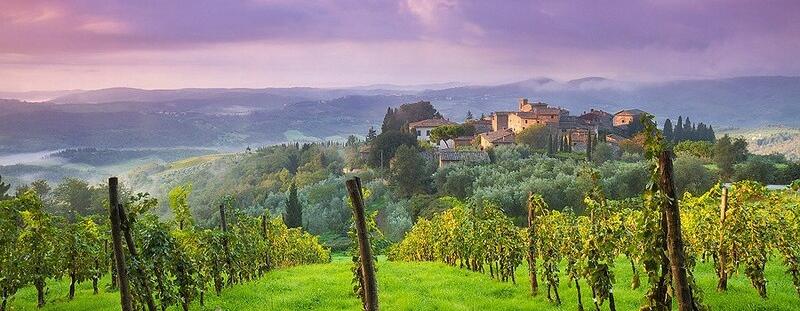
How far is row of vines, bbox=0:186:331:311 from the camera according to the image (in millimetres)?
13178

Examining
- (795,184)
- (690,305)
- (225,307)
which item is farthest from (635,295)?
(225,307)

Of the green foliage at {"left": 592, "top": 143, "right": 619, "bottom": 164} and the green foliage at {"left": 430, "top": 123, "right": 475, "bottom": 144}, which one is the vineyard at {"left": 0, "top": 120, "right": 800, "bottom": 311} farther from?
the green foliage at {"left": 430, "top": 123, "right": 475, "bottom": 144}

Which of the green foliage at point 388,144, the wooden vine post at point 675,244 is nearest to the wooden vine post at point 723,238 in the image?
the wooden vine post at point 675,244

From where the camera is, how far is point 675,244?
307 inches

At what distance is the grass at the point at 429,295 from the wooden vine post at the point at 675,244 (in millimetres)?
7650

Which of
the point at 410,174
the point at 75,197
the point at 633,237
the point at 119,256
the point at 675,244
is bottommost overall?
the point at 75,197

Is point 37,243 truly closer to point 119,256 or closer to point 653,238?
point 119,256

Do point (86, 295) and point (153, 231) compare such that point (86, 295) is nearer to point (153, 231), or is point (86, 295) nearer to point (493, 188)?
point (153, 231)

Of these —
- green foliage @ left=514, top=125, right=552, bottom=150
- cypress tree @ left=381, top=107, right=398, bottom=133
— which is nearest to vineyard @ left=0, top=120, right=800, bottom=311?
green foliage @ left=514, top=125, right=552, bottom=150

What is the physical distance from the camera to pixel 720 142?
9500cm

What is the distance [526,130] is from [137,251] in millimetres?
112310

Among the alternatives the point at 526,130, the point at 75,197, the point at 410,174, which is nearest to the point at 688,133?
the point at 526,130

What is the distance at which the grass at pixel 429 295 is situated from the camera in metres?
17.6

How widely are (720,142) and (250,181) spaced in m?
120
